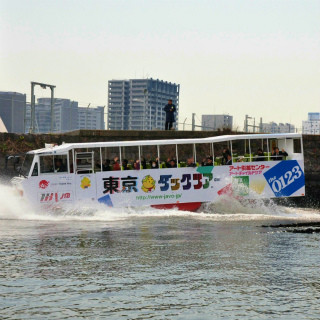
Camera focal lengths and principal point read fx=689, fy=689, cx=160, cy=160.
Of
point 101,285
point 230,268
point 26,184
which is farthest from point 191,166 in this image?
point 101,285

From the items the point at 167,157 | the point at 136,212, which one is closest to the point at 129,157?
the point at 167,157

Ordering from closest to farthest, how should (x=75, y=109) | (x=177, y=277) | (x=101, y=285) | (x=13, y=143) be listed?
(x=101, y=285) < (x=177, y=277) < (x=13, y=143) < (x=75, y=109)

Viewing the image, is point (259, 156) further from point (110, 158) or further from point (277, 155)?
point (110, 158)

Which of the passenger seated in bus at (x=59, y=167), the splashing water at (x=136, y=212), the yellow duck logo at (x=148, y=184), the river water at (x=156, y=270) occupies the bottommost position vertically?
the river water at (x=156, y=270)

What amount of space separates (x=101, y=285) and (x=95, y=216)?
13901 mm

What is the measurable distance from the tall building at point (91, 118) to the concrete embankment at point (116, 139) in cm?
426

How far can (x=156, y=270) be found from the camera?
48.2 ft

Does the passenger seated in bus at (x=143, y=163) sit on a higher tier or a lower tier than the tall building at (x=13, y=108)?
lower

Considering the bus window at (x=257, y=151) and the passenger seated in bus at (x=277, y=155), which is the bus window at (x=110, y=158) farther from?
the passenger seated in bus at (x=277, y=155)

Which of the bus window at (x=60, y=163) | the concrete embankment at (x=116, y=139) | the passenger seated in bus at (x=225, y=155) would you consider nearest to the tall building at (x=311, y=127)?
the concrete embankment at (x=116, y=139)

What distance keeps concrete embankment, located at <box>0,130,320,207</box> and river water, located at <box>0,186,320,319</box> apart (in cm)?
1198

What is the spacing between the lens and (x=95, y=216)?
26.9m

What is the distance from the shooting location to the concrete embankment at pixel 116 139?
3659 cm

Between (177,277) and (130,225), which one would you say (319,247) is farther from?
(130,225)
